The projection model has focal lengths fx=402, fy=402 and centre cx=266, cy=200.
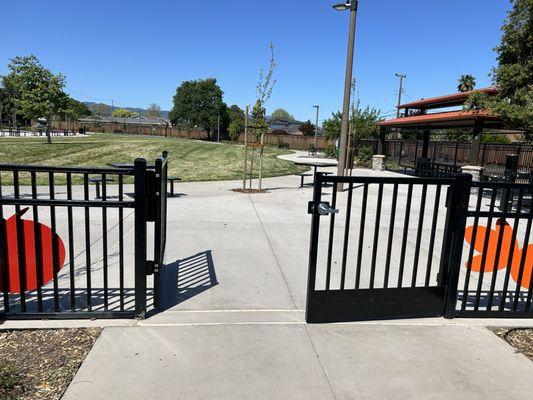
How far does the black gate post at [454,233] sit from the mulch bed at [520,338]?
0.44 metres

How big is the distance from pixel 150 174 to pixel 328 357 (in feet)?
6.68

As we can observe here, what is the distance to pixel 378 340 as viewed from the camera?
334cm

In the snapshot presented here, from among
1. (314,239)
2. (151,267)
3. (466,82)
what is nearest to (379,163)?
(314,239)

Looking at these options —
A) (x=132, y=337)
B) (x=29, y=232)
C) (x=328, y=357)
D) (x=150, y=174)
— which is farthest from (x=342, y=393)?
(x=29, y=232)

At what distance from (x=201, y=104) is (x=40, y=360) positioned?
8286 centimetres

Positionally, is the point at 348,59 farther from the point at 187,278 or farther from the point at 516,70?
the point at 187,278

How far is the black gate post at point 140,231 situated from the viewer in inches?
129

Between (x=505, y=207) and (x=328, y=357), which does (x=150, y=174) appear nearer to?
(x=328, y=357)

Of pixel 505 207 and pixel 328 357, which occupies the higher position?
pixel 505 207

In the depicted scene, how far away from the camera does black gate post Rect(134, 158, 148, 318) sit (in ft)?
10.8

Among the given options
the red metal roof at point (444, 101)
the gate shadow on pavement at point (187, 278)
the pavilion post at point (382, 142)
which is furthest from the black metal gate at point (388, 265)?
the pavilion post at point (382, 142)

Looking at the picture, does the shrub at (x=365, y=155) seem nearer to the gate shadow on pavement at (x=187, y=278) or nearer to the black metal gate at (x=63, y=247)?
→ the gate shadow on pavement at (x=187, y=278)

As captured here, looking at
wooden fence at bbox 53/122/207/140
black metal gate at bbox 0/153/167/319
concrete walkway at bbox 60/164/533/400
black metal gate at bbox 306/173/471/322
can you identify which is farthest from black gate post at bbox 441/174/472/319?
wooden fence at bbox 53/122/207/140

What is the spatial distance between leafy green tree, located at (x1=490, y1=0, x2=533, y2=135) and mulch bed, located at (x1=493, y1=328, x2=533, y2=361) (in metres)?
9.00
